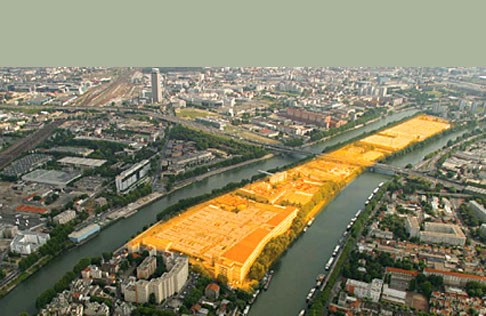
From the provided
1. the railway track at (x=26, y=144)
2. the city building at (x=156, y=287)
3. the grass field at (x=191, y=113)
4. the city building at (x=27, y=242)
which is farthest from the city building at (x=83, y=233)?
the grass field at (x=191, y=113)

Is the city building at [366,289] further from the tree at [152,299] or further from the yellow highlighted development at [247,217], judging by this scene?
the tree at [152,299]

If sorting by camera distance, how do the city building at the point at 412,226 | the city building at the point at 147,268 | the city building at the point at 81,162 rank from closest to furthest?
the city building at the point at 147,268 → the city building at the point at 412,226 → the city building at the point at 81,162

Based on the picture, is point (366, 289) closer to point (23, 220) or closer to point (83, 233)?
point (83, 233)

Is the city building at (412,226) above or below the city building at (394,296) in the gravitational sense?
above

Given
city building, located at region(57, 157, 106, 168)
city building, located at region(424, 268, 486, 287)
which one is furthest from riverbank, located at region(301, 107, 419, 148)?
city building, located at region(424, 268, 486, 287)

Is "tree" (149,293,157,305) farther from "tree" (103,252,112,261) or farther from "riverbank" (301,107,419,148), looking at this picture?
"riverbank" (301,107,419,148)
